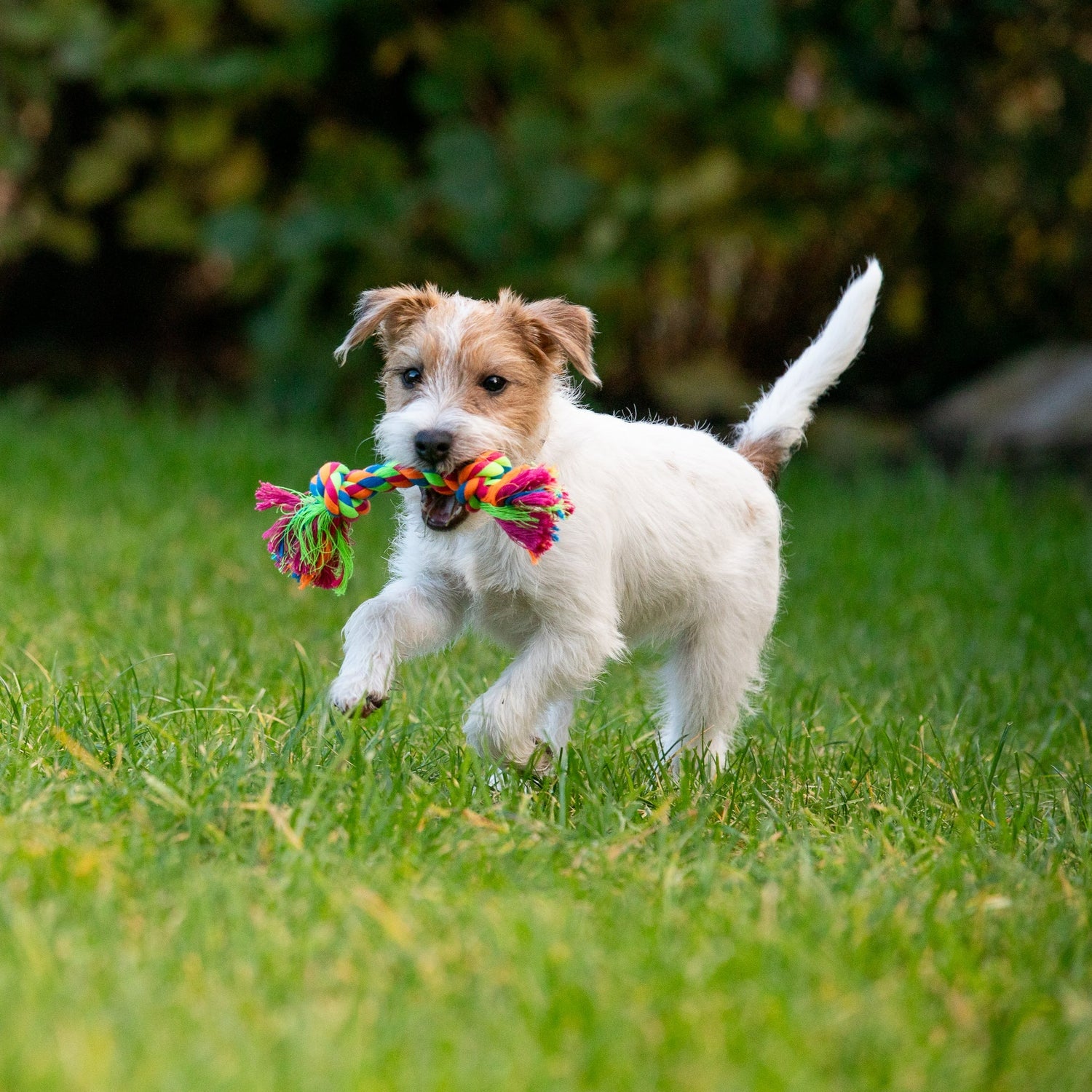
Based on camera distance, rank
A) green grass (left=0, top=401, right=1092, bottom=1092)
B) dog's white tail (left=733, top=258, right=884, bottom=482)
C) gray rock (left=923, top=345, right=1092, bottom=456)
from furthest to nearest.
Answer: gray rock (left=923, top=345, right=1092, bottom=456) < dog's white tail (left=733, top=258, right=884, bottom=482) < green grass (left=0, top=401, right=1092, bottom=1092)

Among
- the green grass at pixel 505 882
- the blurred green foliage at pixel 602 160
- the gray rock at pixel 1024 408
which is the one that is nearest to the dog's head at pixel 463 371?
the green grass at pixel 505 882

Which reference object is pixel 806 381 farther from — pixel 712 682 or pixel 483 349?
pixel 483 349

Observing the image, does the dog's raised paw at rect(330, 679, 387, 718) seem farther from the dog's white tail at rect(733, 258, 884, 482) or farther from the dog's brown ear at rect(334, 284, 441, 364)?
the dog's white tail at rect(733, 258, 884, 482)

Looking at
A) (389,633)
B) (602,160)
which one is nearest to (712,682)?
(389,633)

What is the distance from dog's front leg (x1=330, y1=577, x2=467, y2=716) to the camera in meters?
3.39

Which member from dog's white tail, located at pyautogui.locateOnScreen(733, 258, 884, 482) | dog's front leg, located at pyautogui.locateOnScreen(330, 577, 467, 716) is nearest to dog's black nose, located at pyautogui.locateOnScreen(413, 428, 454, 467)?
dog's front leg, located at pyautogui.locateOnScreen(330, 577, 467, 716)

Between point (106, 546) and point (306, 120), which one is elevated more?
point (306, 120)

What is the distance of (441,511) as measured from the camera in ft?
11.3

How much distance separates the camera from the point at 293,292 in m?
9.16

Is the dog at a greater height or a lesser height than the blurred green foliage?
lesser

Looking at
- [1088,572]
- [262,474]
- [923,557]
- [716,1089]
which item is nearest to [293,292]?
[262,474]

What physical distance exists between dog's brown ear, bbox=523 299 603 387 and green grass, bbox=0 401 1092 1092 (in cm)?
98

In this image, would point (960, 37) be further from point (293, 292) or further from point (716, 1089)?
point (716, 1089)

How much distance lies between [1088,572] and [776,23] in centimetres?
365
